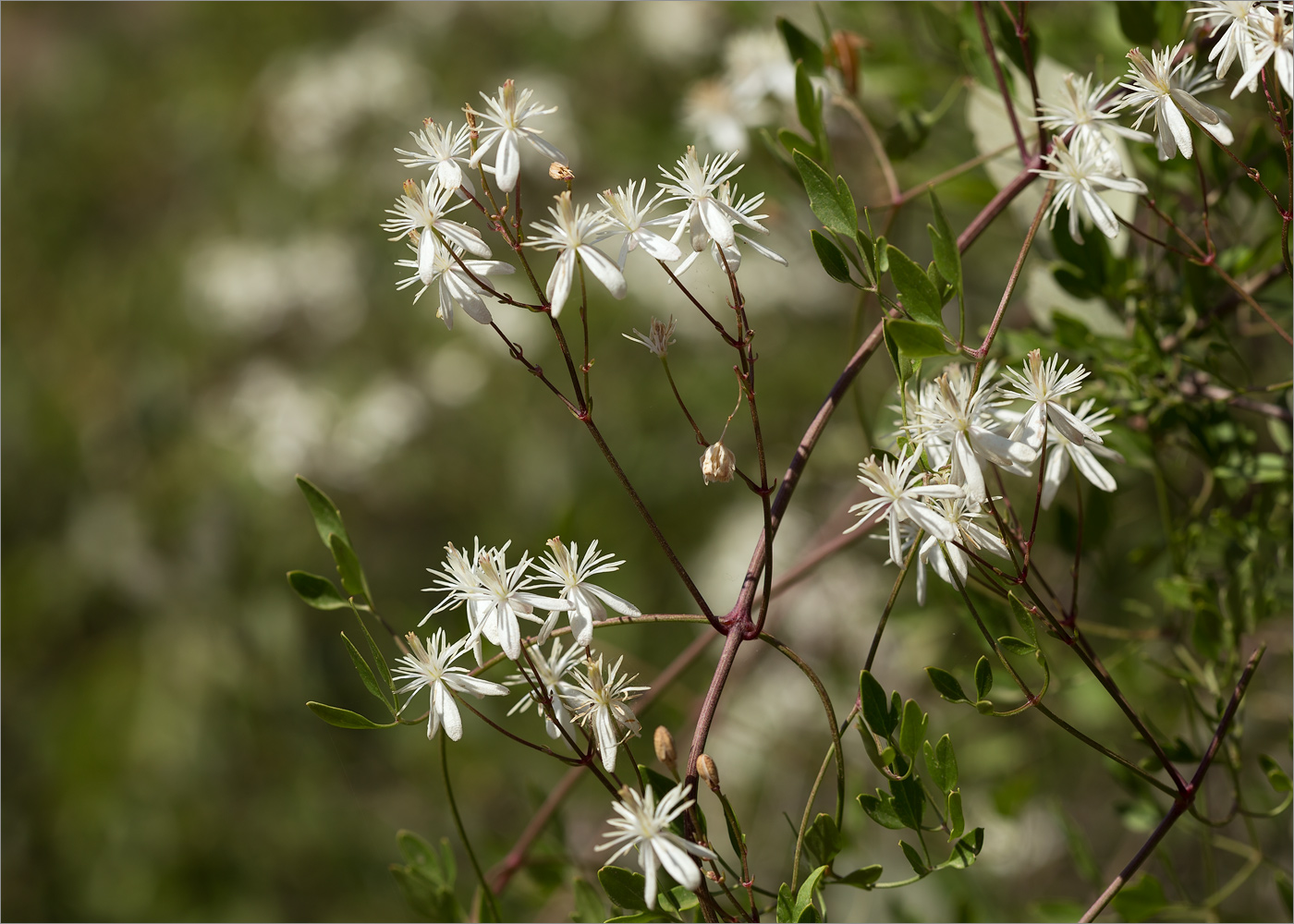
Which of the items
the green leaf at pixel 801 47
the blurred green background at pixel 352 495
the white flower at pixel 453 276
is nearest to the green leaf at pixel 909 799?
the white flower at pixel 453 276

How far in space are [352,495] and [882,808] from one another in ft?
5.02

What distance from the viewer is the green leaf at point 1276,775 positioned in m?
0.37

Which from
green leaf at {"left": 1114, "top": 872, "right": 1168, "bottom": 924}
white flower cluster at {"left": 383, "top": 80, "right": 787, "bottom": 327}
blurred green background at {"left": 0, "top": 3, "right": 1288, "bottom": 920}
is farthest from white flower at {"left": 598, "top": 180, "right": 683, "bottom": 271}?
blurred green background at {"left": 0, "top": 3, "right": 1288, "bottom": 920}

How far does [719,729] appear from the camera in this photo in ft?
3.96

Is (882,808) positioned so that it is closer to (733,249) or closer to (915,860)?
(915,860)

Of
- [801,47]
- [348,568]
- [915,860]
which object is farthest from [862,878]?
[801,47]

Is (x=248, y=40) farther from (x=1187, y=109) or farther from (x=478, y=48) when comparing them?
(x=1187, y=109)

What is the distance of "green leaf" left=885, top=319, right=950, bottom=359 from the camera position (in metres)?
0.30

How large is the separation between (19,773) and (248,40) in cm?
174

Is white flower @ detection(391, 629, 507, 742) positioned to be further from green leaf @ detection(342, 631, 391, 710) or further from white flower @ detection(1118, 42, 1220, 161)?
white flower @ detection(1118, 42, 1220, 161)

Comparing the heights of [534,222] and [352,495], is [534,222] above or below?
below

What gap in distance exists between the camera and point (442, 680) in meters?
0.33

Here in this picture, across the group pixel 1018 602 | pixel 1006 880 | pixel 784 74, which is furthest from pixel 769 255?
pixel 1006 880

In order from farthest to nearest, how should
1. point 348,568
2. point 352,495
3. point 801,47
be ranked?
point 352,495
point 801,47
point 348,568
